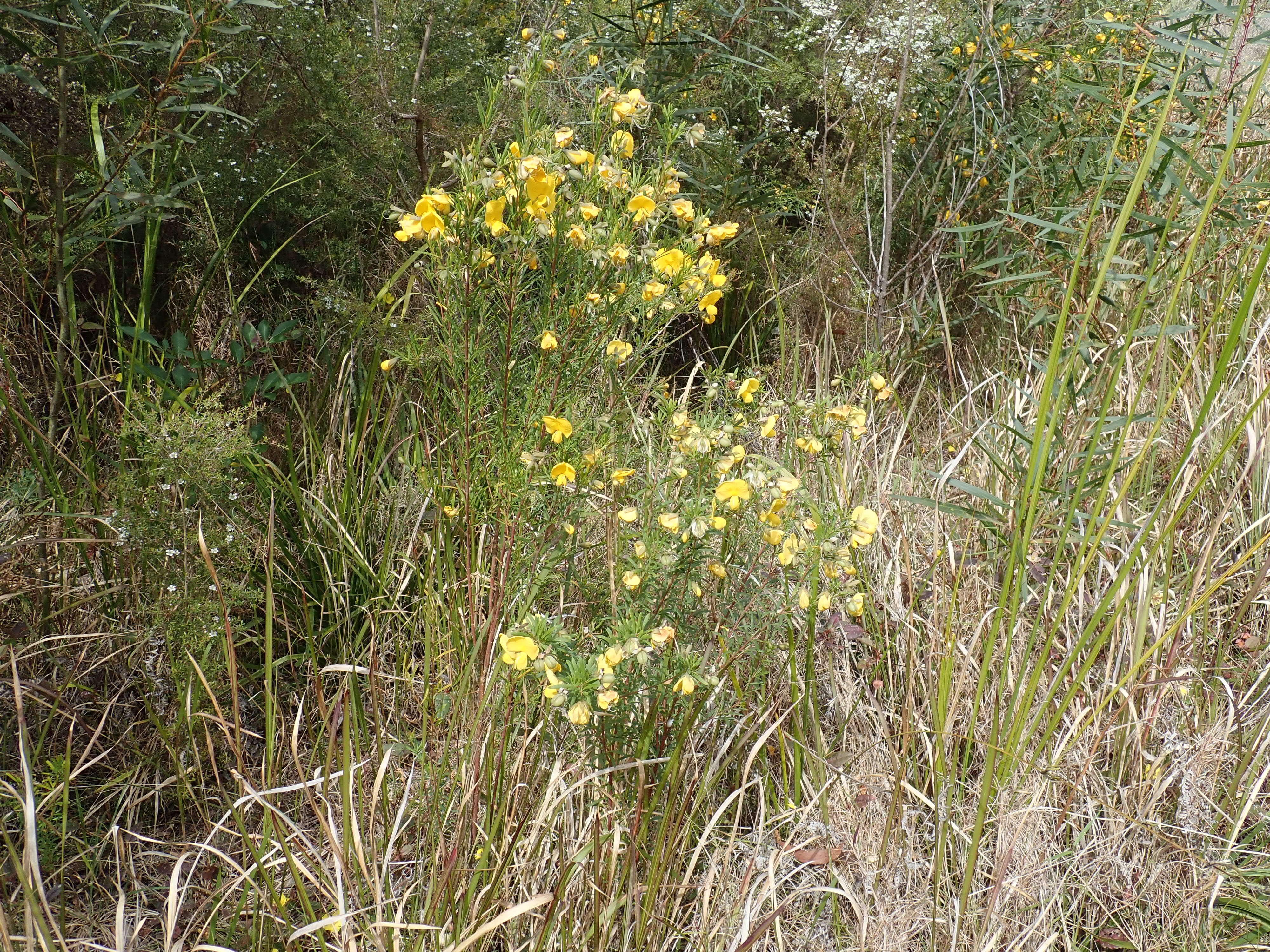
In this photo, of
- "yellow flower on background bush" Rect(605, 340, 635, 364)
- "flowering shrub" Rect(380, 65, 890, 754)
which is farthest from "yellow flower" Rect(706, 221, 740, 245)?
"yellow flower on background bush" Rect(605, 340, 635, 364)

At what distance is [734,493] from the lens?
124 centimetres

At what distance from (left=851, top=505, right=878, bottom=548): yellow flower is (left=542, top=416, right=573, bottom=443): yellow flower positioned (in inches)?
17.4

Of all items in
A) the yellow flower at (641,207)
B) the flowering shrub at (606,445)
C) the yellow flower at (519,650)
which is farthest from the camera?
the yellow flower at (641,207)

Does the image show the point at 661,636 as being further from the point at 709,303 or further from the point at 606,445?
the point at 709,303

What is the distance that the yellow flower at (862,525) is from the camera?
1.35m

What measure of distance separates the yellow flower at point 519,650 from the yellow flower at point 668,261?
2.06 feet

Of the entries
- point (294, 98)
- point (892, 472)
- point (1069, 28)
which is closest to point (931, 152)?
point (1069, 28)

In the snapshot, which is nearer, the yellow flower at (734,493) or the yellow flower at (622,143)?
the yellow flower at (734,493)

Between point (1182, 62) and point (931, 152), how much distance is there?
5.18 ft

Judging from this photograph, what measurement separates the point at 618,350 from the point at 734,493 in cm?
38

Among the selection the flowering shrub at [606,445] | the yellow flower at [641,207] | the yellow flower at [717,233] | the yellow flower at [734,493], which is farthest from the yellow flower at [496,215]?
the yellow flower at [734,493]

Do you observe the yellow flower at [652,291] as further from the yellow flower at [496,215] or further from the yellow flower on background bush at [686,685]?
the yellow flower on background bush at [686,685]

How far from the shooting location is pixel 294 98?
2541 mm

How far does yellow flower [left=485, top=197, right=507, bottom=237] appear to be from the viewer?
4.24 ft
